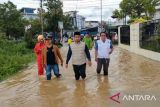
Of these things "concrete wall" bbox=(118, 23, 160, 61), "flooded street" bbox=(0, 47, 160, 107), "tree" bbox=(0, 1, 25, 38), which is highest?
"tree" bbox=(0, 1, 25, 38)

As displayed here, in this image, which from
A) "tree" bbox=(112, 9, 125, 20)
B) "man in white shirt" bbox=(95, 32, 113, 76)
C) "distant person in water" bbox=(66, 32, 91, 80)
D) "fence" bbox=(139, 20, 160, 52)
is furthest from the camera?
"tree" bbox=(112, 9, 125, 20)

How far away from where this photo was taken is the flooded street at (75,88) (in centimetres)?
1052

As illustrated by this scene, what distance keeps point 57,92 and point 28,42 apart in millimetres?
26408

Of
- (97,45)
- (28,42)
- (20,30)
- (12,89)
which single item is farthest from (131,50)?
(20,30)

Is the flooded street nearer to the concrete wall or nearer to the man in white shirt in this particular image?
the man in white shirt

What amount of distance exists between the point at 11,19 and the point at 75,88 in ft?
166

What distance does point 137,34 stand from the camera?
27.5 meters

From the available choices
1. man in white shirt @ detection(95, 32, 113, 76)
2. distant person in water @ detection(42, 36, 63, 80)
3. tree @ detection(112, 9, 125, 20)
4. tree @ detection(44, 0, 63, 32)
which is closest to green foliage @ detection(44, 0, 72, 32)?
tree @ detection(44, 0, 63, 32)

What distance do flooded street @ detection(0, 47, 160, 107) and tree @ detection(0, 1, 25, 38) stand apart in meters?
45.1

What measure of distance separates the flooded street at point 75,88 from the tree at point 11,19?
45.1 metres

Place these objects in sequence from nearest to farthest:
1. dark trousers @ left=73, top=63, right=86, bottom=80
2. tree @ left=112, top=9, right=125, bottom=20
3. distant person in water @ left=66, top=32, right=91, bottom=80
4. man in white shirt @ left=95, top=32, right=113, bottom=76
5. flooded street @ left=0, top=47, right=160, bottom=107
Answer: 1. flooded street @ left=0, top=47, right=160, bottom=107
2. distant person in water @ left=66, top=32, right=91, bottom=80
3. dark trousers @ left=73, top=63, right=86, bottom=80
4. man in white shirt @ left=95, top=32, right=113, bottom=76
5. tree @ left=112, top=9, right=125, bottom=20

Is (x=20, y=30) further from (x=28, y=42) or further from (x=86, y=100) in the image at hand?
(x=86, y=100)

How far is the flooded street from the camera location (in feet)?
34.5

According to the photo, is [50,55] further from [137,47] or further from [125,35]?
[125,35]
